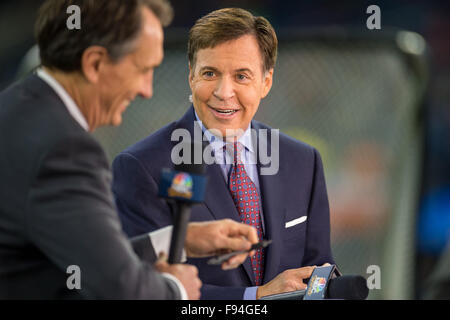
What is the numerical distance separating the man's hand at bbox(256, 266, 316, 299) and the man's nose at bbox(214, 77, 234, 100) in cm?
24

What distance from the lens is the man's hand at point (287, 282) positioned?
2.69 ft

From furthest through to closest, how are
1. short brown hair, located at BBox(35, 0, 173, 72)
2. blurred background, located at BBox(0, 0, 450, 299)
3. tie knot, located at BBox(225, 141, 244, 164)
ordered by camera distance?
blurred background, located at BBox(0, 0, 450, 299), tie knot, located at BBox(225, 141, 244, 164), short brown hair, located at BBox(35, 0, 173, 72)

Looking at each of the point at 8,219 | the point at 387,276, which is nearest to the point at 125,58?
the point at 8,219

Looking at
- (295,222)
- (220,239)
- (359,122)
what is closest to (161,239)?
(220,239)

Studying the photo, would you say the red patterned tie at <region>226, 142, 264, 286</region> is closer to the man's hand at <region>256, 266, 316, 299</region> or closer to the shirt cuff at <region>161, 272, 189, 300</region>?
the man's hand at <region>256, 266, 316, 299</region>

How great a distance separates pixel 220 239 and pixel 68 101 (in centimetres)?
23

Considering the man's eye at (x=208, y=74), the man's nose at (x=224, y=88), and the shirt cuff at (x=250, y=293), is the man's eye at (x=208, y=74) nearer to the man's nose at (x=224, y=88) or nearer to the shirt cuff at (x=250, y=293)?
the man's nose at (x=224, y=88)

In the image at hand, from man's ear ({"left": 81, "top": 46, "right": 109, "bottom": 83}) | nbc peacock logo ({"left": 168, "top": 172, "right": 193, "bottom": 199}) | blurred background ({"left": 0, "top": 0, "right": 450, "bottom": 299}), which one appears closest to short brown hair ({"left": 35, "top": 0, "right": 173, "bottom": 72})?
man's ear ({"left": 81, "top": 46, "right": 109, "bottom": 83})

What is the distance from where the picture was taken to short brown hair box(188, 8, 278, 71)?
2.78 feet

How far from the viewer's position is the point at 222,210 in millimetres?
857

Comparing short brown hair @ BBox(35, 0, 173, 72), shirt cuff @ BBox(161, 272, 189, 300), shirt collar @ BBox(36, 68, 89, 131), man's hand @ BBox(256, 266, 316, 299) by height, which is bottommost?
man's hand @ BBox(256, 266, 316, 299)

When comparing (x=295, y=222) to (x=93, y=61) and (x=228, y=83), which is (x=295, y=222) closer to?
(x=228, y=83)

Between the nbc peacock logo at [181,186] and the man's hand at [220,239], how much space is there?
0.10 m
